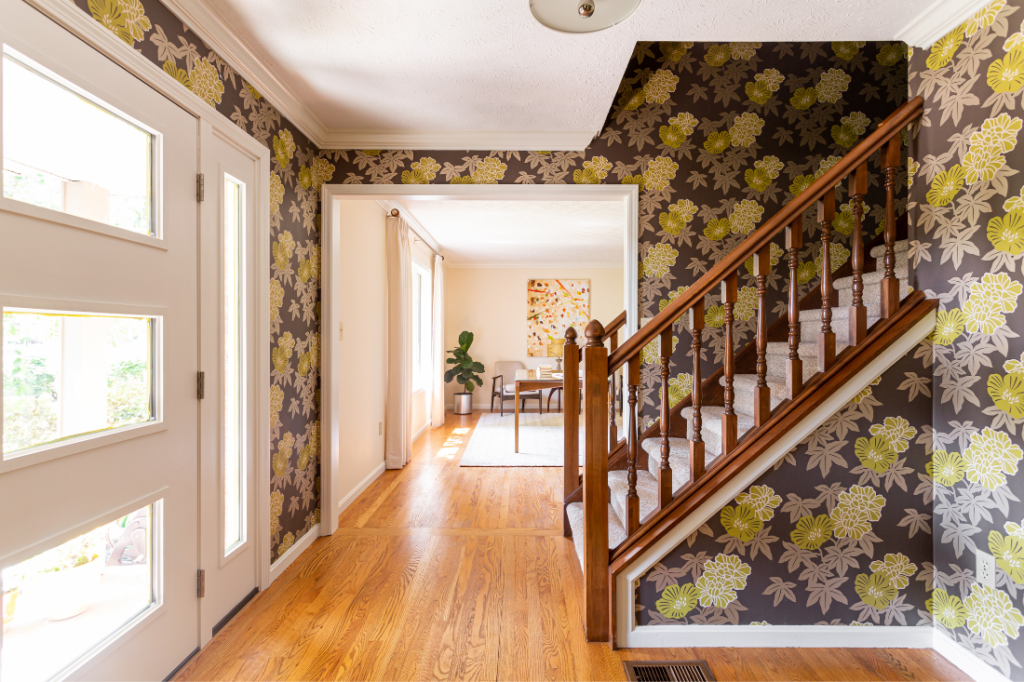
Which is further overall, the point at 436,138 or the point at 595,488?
the point at 436,138

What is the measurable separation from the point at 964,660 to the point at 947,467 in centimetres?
68

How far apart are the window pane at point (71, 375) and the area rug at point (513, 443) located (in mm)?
3357

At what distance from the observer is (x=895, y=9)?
6.01 ft

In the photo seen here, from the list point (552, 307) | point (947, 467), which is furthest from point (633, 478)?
point (552, 307)

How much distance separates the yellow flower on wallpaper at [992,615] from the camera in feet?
5.17

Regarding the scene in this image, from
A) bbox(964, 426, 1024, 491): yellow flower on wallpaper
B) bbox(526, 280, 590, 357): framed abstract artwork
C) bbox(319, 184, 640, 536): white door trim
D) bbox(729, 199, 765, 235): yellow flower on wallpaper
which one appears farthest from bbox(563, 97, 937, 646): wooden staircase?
bbox(526, 280, 590, 357): framed abstract artwork

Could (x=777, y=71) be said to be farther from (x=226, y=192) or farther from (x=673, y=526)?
(x=226, y=192)

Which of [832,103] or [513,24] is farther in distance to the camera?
[832,103]

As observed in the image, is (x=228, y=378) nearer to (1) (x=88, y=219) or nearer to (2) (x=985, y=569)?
(1) (x=88, y=219)

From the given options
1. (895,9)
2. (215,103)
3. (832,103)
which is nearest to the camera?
(895,9)

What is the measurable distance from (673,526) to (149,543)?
1864mm

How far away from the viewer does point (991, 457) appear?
166 cm

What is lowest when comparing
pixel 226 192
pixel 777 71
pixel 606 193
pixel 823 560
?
pixel 823 560

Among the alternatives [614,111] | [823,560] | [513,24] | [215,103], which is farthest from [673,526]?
[215,103]
